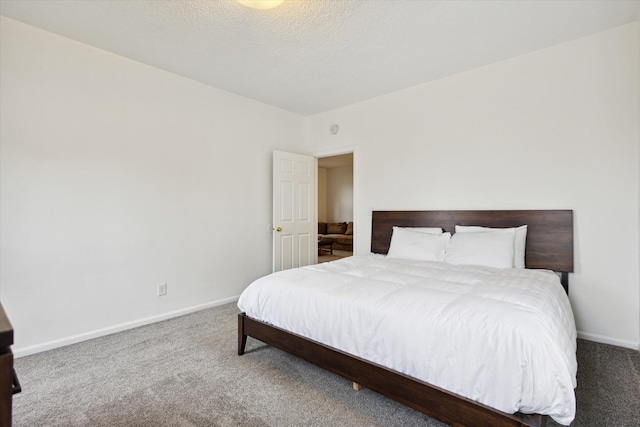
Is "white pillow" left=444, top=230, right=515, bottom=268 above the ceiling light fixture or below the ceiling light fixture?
below

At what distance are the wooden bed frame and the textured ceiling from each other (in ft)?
5.09

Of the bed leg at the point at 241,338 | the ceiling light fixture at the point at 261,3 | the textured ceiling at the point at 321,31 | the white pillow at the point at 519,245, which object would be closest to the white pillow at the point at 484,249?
the white pillow at the point at 519,245

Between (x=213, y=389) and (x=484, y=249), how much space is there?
2.42 metres

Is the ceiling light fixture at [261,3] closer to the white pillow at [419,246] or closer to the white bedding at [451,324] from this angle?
the white bedding at [451,324]

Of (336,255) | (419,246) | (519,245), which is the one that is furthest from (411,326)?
(336,255)

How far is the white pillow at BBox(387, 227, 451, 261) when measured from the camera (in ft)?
10.2

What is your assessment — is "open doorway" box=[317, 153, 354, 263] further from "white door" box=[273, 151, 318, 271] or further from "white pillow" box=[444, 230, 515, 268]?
"white pillow" box=[444, 230, 515, 268]

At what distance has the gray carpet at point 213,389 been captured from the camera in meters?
1.70

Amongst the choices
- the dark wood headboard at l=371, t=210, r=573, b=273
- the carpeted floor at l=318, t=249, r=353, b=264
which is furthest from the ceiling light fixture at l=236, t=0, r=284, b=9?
the carpeted floor at l=318, t=249, r=353, b=264

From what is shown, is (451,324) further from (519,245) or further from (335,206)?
(335,206)

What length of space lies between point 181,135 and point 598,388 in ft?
13.4

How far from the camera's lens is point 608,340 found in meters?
2.60

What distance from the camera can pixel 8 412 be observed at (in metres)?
0.66

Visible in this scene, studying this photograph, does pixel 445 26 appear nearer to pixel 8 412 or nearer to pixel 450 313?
pixel 450 313
